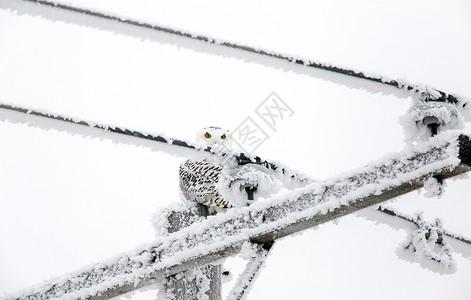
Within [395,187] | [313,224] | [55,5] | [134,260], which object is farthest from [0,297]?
[395,187]

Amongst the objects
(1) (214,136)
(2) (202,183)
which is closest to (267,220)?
(2) (202,183)

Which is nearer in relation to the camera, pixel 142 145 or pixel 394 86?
pixel 394 86

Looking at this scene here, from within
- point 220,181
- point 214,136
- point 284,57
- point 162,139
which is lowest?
point 220,181

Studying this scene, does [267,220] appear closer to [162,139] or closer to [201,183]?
[162,139]

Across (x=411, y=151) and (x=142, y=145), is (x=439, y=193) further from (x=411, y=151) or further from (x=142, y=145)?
(x=142, y=145)

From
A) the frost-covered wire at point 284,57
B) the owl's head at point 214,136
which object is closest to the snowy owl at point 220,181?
the owl's head at point 214,136
